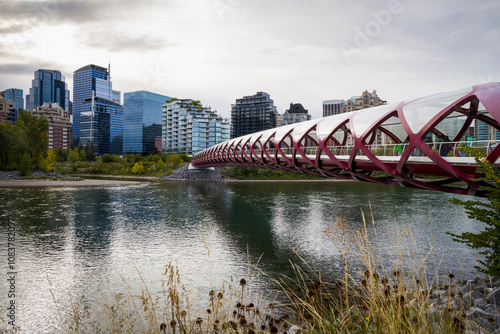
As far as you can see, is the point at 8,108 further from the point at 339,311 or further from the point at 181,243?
the point at 339,311

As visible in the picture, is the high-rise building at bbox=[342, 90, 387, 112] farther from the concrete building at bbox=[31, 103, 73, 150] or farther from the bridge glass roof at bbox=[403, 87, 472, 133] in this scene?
the concrete building at bbox=[31, 103, 73, 150]

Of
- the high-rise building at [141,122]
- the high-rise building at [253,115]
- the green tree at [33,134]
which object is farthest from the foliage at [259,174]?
the high-rise building at [141,122]

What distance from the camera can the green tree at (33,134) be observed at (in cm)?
5459

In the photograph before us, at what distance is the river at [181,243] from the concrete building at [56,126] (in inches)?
4609

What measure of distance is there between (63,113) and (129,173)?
97.6 metres

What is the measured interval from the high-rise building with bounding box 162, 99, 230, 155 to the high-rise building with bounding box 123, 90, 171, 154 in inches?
1121

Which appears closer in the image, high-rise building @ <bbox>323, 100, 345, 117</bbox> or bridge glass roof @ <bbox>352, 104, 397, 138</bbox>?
bridge glass roof @ <bbox>352, 104, 397, 138</bbox>

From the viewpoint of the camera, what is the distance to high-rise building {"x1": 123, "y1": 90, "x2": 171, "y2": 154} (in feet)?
445

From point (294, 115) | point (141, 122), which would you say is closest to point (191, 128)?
point (141, 122)

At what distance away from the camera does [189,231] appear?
60.5 ft

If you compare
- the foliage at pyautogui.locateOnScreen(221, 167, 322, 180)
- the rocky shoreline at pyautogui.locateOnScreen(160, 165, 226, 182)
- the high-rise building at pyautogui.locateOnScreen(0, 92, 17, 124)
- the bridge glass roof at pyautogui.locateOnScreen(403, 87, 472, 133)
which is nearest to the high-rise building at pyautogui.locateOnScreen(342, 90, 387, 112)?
the foliage at pyautogui.locateOnScreen(221, 167, 322, 180)

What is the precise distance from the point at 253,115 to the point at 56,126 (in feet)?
247

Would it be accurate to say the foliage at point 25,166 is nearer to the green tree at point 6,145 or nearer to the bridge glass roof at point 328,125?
the green tree at point 6,145

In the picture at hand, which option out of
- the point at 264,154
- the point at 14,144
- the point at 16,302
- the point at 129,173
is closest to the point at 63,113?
the point at 129,173
